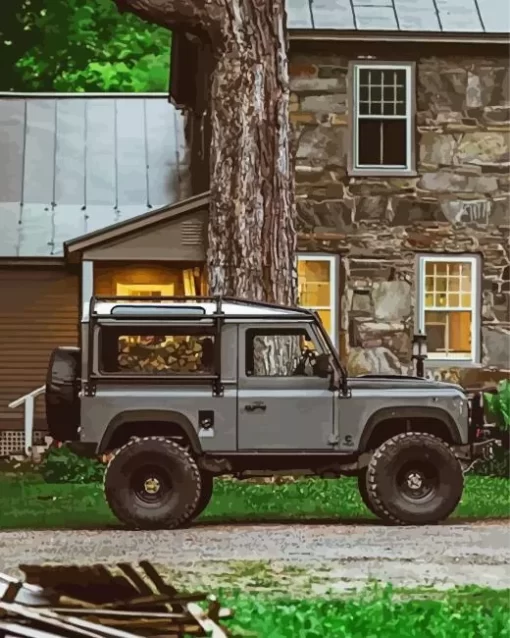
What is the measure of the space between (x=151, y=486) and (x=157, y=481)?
6 cm

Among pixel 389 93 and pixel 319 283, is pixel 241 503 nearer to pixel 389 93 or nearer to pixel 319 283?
pixel 319 283

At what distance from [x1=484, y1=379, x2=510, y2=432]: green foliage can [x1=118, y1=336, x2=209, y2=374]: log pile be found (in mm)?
1445

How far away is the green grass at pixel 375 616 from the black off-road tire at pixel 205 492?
95 centimetres

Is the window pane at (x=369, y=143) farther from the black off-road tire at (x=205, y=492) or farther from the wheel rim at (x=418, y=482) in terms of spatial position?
the black off-road tire at (x=205, y=492)

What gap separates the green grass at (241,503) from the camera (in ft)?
22.3

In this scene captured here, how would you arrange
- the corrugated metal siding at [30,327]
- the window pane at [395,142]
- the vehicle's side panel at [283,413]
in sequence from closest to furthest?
the corrugated metal siding at [30,327] → the vehicle's side panel at [283,413] → the window pane at [395,142]

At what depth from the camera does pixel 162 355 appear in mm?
6898

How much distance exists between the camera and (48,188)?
6828 millimetres

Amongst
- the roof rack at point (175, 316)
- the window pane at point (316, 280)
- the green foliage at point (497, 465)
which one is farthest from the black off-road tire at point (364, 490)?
the window pane at point (316, 280)

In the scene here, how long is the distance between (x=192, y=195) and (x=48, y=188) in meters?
0.79

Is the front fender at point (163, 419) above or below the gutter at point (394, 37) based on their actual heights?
below

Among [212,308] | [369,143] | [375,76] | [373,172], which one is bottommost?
[212,308]

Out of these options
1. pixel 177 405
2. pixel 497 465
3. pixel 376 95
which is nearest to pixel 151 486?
pixel 177 405

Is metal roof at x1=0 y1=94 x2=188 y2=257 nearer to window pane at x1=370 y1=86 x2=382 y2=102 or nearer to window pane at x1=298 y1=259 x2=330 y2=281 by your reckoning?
window pane at x1=298 y1=259 x2=330 y2=281
